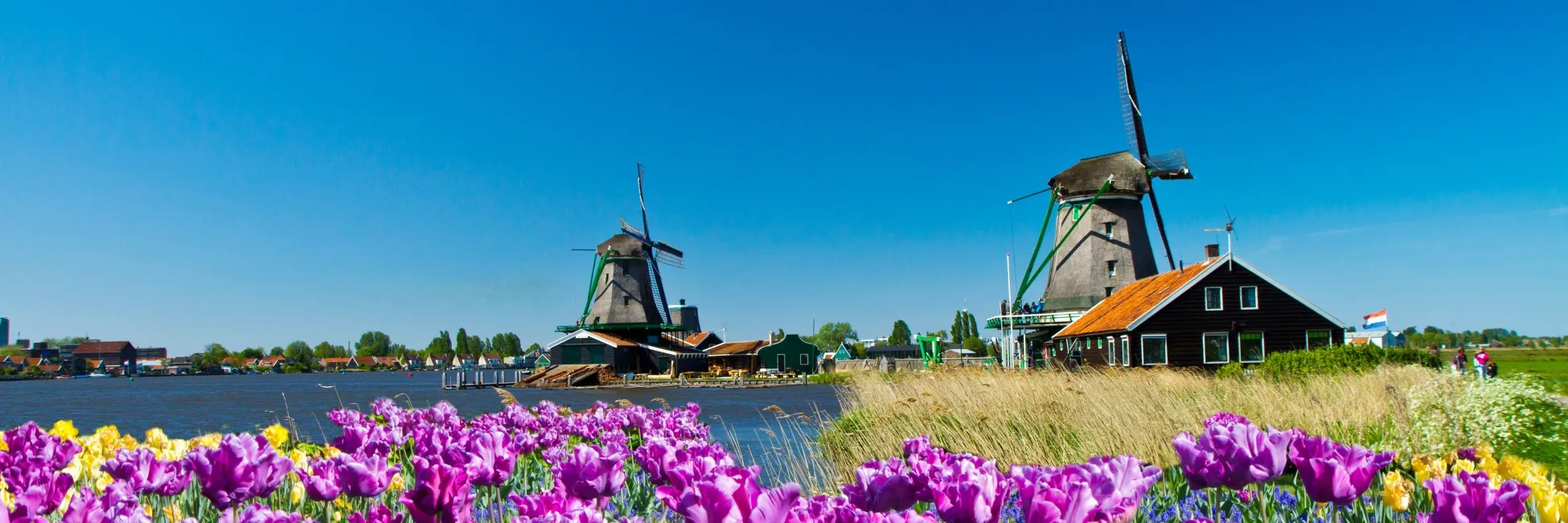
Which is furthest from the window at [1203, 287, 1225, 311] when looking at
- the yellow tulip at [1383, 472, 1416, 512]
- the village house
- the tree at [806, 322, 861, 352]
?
the tree at [806, 322, 861, 352]

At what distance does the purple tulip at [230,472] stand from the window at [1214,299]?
28.0 metres

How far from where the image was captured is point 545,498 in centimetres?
228

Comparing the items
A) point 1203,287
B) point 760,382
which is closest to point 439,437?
point 1203,287

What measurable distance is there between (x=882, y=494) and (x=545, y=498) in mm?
750

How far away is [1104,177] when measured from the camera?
122ft

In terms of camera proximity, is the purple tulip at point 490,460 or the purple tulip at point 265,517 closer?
the purple tulip at point 265,517

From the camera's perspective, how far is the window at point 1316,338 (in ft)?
93.0

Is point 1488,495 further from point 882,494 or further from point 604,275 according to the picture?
point 604,275

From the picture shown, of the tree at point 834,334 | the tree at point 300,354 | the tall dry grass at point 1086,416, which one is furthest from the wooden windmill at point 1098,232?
the tree at point 300,354

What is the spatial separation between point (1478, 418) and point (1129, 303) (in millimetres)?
22284

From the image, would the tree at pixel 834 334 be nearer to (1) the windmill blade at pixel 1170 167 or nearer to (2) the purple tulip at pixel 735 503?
(1) the windmill blade at pixel 1170 167

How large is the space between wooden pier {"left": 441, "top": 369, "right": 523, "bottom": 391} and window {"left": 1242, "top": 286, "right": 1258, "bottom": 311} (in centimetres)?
3940

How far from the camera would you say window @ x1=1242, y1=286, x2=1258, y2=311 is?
92.3 feet

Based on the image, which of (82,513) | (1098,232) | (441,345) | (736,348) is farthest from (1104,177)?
(441,345)
